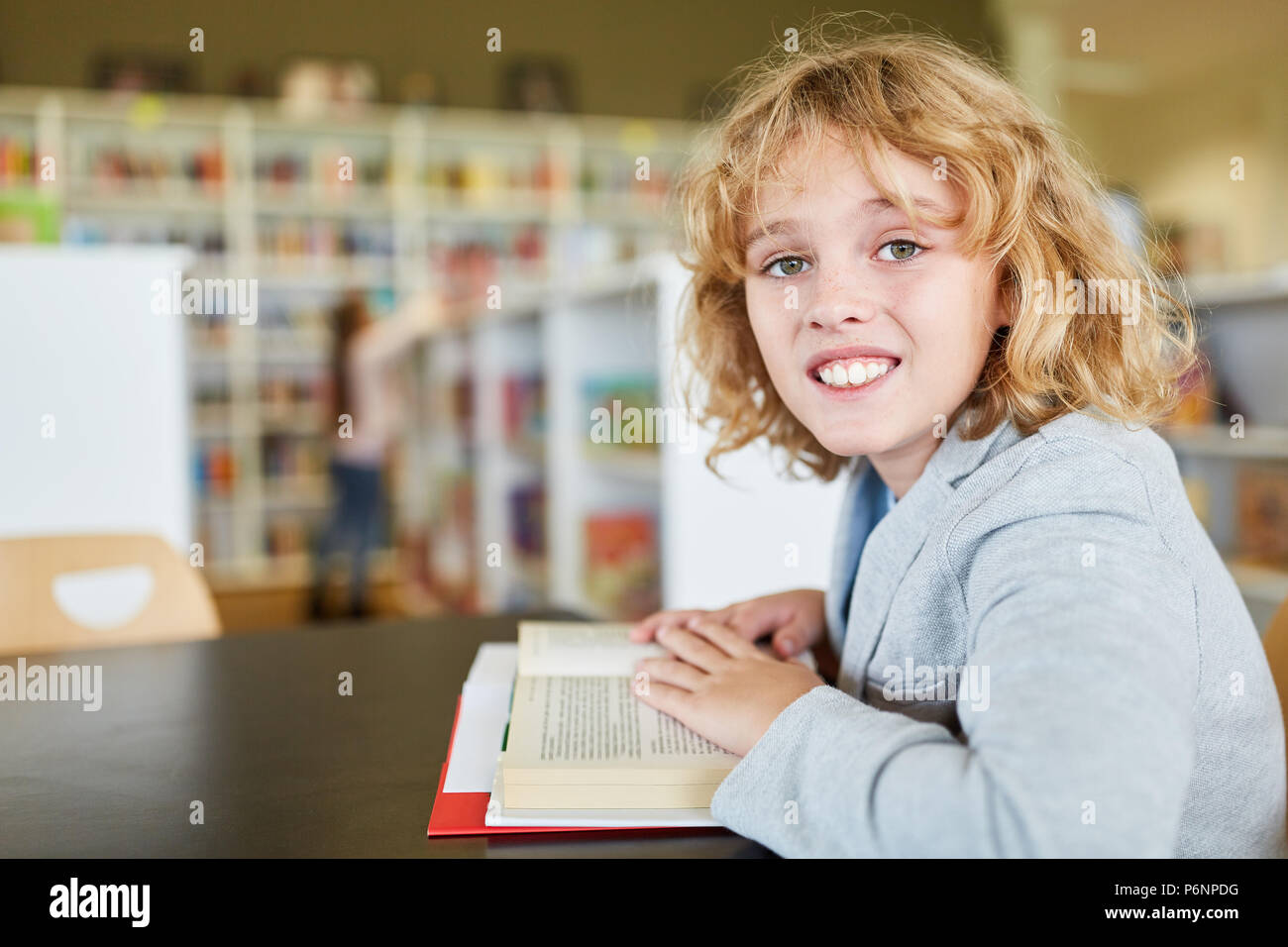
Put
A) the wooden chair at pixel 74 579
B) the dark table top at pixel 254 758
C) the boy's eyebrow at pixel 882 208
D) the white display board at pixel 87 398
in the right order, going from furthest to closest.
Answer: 1. the white display board at pixel 87 398
2. the wooden chair at pixel 74 579
3. the boy's eyebrow at pixel 882 208
4. the dark table top at pixel 254 758

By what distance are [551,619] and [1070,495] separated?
2.43 ft

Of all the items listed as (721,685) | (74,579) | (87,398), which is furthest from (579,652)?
(87,398)

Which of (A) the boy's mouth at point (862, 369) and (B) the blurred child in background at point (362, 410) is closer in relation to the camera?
(A) the boy's mouth at point (862, 369)

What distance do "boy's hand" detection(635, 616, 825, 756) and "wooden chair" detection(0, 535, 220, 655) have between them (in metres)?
0.75

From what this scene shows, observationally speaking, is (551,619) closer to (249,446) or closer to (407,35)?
(249,446)

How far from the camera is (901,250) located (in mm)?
700

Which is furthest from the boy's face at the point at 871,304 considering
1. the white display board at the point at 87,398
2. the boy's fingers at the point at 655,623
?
the white display board at the point at 87,398

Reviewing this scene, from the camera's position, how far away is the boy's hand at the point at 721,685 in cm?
63

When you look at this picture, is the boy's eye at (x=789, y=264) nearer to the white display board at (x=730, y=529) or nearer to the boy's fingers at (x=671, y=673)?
the boy's fingers at (x=671, y=673)

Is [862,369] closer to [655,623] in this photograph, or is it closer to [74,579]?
[655,623]

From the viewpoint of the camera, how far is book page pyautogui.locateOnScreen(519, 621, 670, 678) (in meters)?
0.82

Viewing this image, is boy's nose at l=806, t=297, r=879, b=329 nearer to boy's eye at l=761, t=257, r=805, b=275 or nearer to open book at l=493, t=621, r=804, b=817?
boy's eye at l=761, t=257, r=805, b=275

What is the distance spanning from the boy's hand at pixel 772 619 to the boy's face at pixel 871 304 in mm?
239

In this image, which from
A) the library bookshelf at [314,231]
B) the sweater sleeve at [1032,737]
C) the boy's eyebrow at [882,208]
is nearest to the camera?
the sweater sleeve at [1032,737]
